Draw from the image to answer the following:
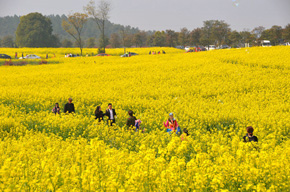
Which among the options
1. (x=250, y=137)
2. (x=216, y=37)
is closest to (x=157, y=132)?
(x=250, y=137)

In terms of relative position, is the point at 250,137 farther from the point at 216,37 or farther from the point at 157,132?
the point at 216,37

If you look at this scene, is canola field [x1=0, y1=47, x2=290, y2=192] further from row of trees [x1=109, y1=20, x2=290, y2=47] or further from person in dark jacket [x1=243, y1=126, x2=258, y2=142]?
row of trees [x1=109, y1=20, x2=290, y2=47]

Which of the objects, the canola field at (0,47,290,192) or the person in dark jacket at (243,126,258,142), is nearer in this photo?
the canola field at (0,47,290,192)

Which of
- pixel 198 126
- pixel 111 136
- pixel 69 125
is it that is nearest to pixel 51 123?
pixel 69 125

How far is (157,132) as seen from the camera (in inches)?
499

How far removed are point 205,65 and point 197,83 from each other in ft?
30.1

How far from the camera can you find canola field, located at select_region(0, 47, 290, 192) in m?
5.95

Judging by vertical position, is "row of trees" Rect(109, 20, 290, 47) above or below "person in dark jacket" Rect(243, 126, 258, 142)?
above

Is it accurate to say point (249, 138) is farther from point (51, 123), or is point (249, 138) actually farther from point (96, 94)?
point (96, 94)

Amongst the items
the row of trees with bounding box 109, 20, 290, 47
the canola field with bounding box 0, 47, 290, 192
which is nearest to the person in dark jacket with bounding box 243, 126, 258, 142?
the canola field with bounding box 0, 47, 290, 192

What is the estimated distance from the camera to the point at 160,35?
4786 inches

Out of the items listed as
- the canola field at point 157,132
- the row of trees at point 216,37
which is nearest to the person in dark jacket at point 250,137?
the canola field at point 157,132

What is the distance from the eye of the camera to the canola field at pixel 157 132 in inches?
234

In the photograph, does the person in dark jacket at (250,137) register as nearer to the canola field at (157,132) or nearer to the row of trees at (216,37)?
the canola field at (157,132)
